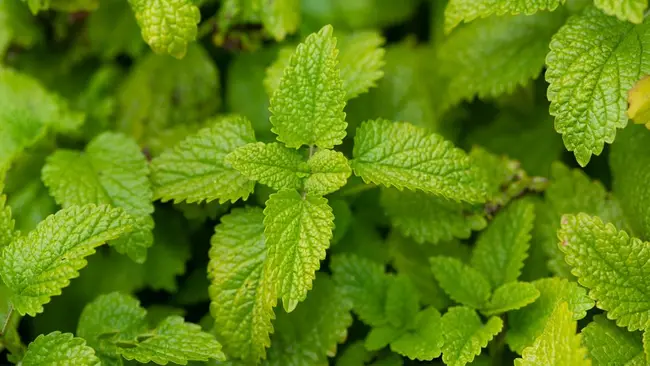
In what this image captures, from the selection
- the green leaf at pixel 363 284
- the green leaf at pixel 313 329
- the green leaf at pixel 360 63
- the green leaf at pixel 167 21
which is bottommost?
the green leaf at pixel 313 329

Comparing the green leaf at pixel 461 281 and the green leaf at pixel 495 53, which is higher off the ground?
the green leaf at pixel 495 53

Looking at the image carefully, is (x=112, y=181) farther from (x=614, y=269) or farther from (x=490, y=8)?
(x=614, y=269)

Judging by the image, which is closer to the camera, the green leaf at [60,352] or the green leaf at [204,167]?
the green leaf at [60,352]

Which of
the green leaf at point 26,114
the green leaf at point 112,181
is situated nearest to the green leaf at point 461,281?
the green leaf at point 112,181

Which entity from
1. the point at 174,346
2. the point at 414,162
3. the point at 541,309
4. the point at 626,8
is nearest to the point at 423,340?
the point at 541,309

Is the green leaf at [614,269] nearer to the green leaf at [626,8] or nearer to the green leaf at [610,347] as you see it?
the green leaf at [610,347]

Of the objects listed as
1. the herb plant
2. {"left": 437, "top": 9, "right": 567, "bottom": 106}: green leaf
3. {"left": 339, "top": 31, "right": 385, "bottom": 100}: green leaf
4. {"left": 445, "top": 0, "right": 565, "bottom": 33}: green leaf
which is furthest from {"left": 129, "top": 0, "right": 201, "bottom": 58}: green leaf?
{"left": 437, "top": 9, "right": 567, "bottom": 106}: green leaf

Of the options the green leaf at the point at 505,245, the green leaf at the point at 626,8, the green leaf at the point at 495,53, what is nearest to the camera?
the green leaf at the point at 626,8
